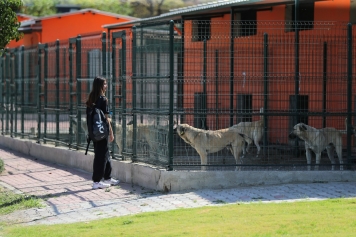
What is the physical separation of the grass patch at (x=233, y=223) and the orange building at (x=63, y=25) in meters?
28.5

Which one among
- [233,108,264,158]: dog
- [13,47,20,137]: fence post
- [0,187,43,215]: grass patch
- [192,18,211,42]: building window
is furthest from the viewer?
[13,47,20,137]: fence post

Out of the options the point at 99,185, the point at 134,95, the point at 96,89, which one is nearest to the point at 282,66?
the point at 134,95

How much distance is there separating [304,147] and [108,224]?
487 centimetres

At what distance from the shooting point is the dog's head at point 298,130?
12828 millimetres

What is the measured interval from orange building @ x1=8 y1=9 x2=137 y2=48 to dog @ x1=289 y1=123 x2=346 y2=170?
84.5 ft

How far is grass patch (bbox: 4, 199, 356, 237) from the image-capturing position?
324 inches

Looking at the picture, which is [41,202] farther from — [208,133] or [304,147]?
[304,147]

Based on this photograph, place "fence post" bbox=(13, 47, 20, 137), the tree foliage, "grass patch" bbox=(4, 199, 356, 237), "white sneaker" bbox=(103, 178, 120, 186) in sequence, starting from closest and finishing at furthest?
"grass patch" bbox=(4, 199, 356, 237) < "white sneaker" bbox=(103, 178, 120, 186) < "fence post" bbox=(13, 47, 20, 137) < the tree foliage

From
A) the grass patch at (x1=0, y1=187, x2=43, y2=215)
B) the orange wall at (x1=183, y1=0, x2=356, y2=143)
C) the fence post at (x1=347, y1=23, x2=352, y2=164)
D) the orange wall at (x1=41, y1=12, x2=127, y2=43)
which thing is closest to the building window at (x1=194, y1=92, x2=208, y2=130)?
the orange wall at (x1=183, y1=0, x2=356, y2=143)

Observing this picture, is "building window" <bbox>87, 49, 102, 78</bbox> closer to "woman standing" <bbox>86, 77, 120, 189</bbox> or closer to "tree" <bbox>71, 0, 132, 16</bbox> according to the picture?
"woman standing" <bbox>86, 77, 120, 189</bbox>

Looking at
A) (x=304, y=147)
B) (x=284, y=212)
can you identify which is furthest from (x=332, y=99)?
(x=284, y=212)

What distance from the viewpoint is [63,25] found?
38250 mm

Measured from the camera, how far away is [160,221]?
30.6 ft

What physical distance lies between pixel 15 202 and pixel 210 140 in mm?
Answer: 3671
